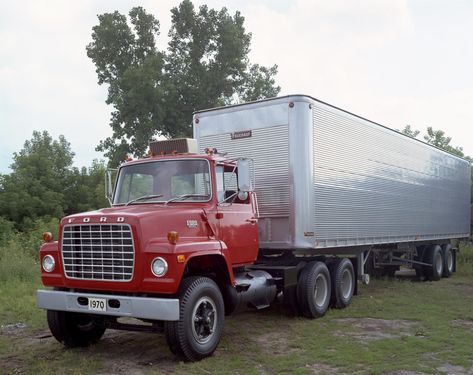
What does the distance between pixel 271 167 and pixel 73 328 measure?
415 cm

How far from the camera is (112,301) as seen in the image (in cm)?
639

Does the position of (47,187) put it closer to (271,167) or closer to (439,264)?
(439,264)

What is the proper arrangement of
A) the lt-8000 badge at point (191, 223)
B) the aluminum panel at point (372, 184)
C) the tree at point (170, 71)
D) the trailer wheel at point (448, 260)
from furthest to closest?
the tree at point (170, 71) → the trailer wheel at point (448, 260) → the aluminum panel at point (372, 184) → the lt-8000 badge at point (191, 223)

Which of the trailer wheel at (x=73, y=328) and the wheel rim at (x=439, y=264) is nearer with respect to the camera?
the trailer wheel at (x=73, y=328)

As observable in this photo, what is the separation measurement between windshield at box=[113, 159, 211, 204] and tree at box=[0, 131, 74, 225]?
27528 millimetres

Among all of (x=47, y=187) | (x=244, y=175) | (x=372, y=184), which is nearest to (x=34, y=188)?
(x=47, y=187)

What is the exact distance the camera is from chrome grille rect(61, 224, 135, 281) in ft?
21.2

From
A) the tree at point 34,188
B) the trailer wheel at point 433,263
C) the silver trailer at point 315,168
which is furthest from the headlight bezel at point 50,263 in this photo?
the tree at point 34,188

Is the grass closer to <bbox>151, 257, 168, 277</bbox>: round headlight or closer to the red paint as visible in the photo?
the red paint

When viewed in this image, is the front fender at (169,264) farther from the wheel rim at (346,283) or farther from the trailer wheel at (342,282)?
the wheel rim at (346,283)

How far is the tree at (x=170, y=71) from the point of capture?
94.6 ft

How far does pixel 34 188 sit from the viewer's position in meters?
35.2

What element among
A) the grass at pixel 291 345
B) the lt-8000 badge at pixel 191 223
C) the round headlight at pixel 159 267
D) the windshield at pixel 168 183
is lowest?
the grass at pixel 291 345

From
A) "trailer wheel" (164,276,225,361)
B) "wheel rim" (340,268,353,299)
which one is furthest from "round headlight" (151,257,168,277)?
"wheel rim" (340,268,353,299)
